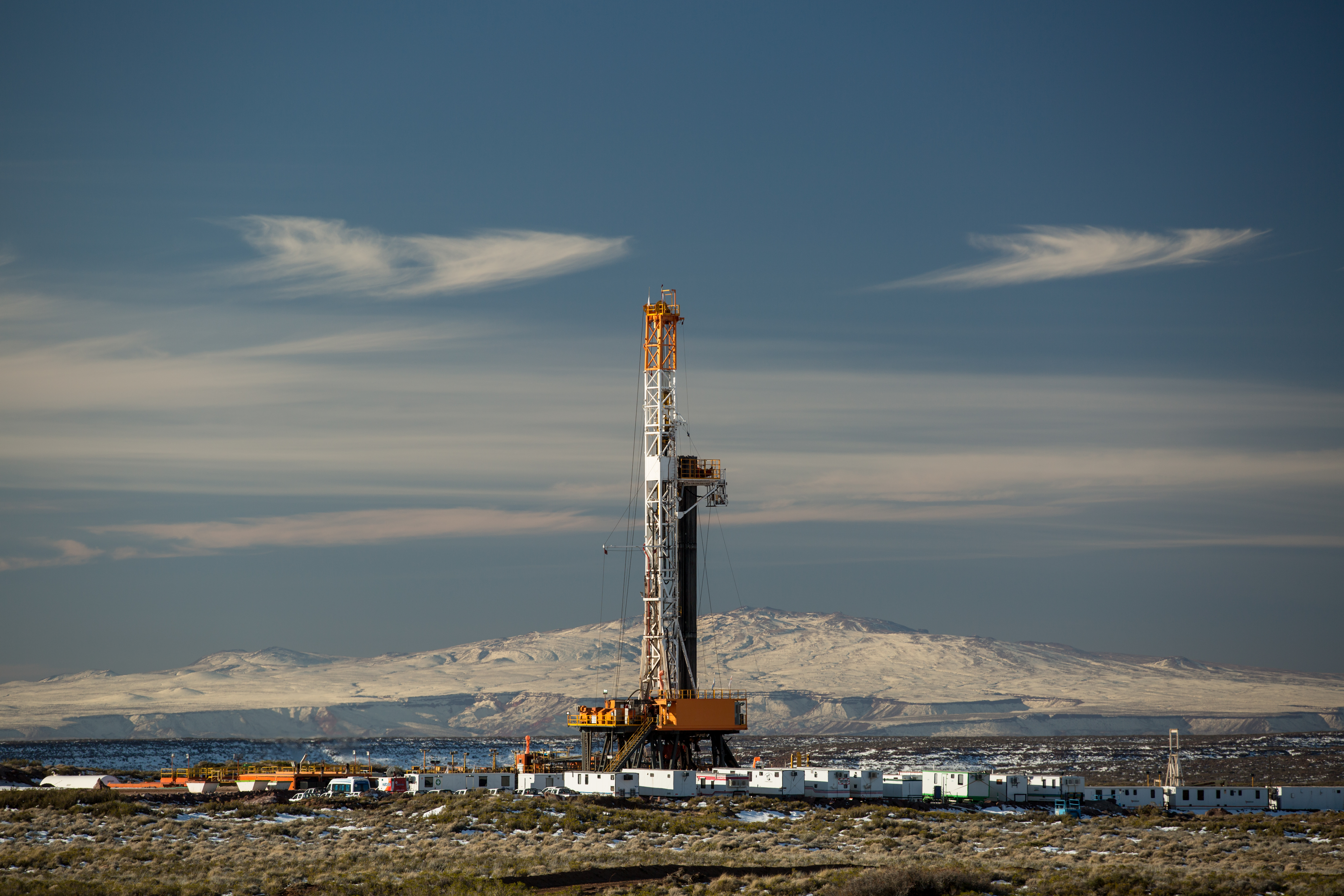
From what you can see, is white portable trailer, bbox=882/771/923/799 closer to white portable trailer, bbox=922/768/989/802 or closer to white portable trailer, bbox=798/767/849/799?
white portable trailer, bbox=922/768/989/802

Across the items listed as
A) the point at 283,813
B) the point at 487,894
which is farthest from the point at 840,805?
the point at 487,894

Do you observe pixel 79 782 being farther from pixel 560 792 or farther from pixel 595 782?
pixel 595 782

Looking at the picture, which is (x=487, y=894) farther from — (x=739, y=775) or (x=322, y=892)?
(x=739, y=775)

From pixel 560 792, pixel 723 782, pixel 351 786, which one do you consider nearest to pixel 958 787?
pixel 723 782

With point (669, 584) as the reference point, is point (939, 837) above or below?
→ below

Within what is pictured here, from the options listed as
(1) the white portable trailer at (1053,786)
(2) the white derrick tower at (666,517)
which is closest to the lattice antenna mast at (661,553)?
(2) the white derrick tower at (666,517)
